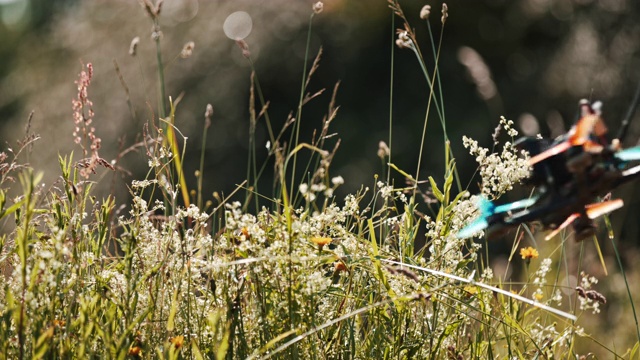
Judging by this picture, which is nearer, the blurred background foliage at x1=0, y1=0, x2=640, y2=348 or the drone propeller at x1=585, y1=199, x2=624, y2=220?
the drone propeller at x1=585, y1=199, x2=624, y2=220

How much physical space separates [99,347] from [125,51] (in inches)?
304

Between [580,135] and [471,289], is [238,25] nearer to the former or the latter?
[471,289]

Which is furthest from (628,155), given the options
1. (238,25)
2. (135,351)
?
(238,25)

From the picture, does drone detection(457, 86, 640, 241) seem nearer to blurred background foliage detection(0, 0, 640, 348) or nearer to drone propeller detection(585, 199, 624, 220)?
drone propeller detection(585, 199, 624, 220)

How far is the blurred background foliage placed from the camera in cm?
659

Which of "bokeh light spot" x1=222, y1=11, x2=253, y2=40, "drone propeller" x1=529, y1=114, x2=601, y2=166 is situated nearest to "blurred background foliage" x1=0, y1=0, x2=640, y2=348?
"bokeh light spot" x1=222, y1=11, x2=253, y2=40

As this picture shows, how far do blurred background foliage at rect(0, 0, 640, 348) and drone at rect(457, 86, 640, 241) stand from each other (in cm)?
402

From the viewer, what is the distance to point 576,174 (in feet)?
4.62

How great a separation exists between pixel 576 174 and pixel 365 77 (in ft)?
20.8

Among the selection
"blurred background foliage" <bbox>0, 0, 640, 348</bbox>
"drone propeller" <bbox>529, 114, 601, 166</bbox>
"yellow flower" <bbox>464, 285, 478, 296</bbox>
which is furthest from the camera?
"blurred background foliage" <bbox>0, 0, 640, 348</bbox>

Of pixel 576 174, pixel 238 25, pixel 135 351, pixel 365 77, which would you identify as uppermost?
pixel 238 25

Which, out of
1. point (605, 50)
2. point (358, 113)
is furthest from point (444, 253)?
point (358, 113)

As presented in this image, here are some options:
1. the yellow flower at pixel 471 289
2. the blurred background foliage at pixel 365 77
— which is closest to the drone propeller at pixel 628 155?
the yellow flower at pixel 471 289

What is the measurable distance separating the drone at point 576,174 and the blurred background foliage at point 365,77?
402 centimetres
